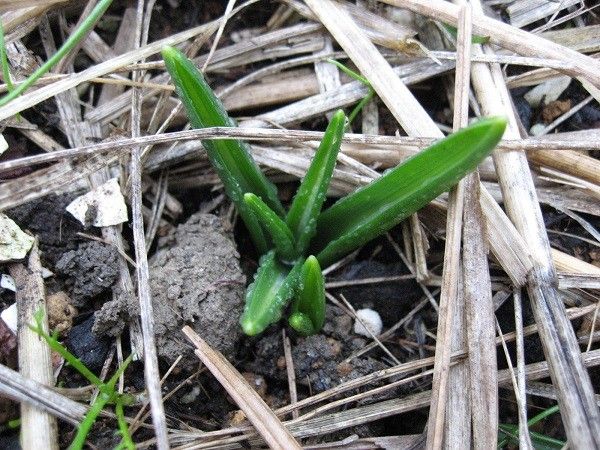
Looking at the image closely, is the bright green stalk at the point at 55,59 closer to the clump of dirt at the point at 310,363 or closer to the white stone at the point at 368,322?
the clump of dirt at the point at 310,363

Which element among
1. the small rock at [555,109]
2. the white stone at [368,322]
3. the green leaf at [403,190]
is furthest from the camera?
the small rock at [555,109]

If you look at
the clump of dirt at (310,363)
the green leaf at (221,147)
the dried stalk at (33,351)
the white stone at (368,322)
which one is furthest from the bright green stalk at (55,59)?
the white stone at (368,322)

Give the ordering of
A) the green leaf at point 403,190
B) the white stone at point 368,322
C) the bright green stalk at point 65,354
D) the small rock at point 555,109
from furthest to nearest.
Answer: the small rock at point 555,109, the white stone at point 368,322, the bright green stalk at point 65,354, the green leaf at point 403,190

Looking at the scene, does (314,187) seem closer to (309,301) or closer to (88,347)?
(309,301)

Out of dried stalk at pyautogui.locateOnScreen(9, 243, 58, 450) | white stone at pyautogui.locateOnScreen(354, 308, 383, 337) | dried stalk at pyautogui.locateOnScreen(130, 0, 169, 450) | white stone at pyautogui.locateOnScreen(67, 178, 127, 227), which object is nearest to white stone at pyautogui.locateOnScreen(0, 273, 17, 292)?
dried stalk at pyautogui.locateOnScreen(9, 243, 58, 450)

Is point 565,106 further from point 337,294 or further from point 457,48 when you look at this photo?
point 337,294

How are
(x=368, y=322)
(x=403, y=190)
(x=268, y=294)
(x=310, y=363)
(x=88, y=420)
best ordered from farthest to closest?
(x=368, y=322), (x=310, y=363), (x=268, y=294), (x=403, y=190), (x=88, y=420)

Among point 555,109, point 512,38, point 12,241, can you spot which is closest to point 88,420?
point 12,241
